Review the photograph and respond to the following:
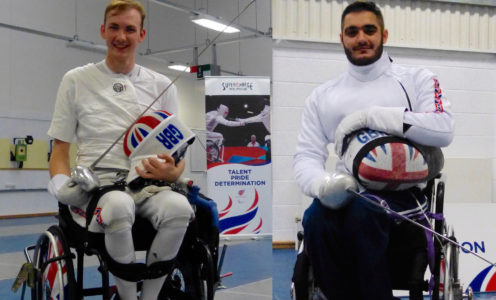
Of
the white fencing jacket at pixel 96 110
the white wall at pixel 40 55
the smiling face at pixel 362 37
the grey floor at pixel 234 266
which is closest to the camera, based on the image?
the smiling face at pixel 362 37

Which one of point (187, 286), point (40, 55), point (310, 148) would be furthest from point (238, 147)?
point (40, 55)

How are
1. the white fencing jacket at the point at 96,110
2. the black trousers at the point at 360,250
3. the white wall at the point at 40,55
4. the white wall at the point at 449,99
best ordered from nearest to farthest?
the black trousers at the point at 360,250
the white fencing jacket at the point at 96,110
the white wall at the point at 449,99
the white wall at the point at 40,55

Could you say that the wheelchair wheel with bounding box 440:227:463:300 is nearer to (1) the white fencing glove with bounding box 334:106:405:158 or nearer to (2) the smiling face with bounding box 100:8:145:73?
(1) the white fencing glove with bounding box 334:106:405:158

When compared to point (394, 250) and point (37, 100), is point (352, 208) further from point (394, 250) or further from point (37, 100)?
point (37, 100)

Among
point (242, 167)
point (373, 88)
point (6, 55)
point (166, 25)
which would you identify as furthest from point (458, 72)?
point (166, 25)

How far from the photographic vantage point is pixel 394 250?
5.09 feet

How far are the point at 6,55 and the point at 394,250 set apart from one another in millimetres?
8768

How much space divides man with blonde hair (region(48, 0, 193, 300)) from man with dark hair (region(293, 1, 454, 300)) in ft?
1.34

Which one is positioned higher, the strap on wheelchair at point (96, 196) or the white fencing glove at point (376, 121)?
the white fencing glove at point (376, 121)

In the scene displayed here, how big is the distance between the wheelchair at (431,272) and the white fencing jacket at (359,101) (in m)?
0.19

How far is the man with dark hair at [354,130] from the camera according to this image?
58.2 inches

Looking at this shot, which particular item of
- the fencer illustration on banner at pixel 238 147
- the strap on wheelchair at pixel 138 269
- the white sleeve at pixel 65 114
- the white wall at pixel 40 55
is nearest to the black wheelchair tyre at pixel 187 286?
the strap on wheelchair at pixel 138 269

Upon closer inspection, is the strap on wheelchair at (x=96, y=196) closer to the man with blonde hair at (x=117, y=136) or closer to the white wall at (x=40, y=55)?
the man with blonde hair at (x=117, y=136)

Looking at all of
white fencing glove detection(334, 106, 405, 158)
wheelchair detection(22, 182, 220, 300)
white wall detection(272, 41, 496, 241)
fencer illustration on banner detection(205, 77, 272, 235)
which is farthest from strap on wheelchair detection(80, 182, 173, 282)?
fencer illustration on banner detection(205, 77, 272, 235)
